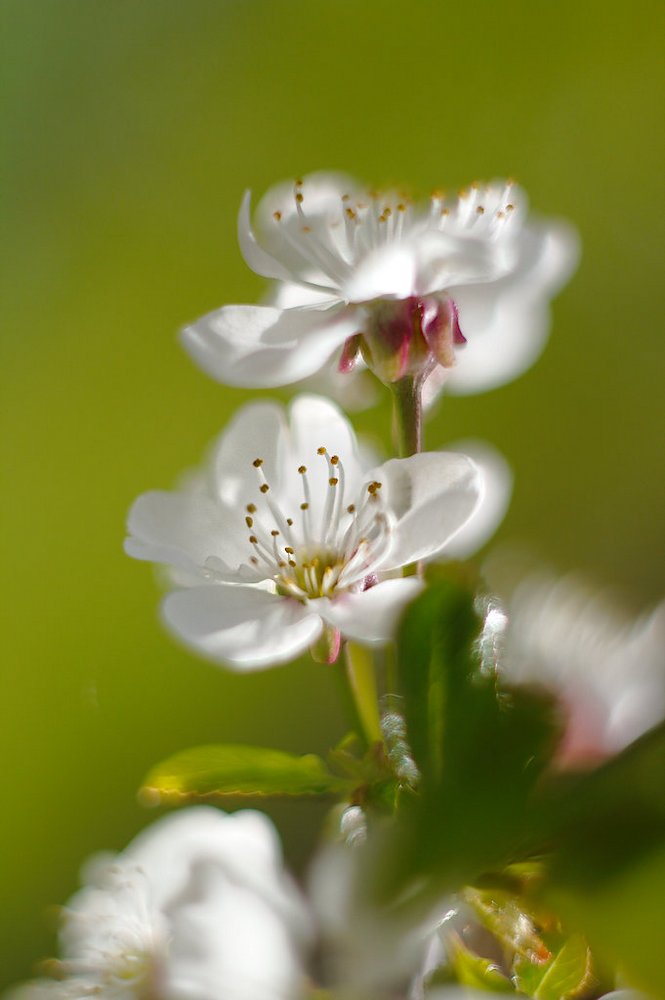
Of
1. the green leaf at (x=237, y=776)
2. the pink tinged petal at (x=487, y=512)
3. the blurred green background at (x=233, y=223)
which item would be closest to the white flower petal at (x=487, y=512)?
the pink tinged petal at (x=487, y=512)

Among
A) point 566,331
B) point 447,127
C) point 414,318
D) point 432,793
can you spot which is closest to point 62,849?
point 566,331

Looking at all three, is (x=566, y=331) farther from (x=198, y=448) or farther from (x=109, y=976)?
(x=109, y=976)

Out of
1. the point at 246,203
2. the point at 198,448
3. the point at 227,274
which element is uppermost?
the point at 246,203

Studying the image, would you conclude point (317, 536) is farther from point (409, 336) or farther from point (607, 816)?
point (607, 816)

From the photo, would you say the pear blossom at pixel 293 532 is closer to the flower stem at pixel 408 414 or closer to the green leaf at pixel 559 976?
the flower stem at pixel 408 414

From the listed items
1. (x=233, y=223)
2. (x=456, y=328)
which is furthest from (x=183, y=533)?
(x=233, y=223)
